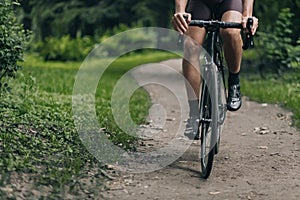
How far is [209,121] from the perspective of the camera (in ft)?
Result: 19.3

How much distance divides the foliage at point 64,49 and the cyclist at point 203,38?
1906cm

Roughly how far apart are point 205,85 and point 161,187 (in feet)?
2.96

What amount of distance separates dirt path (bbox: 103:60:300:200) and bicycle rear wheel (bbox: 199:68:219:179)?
0.14 meters

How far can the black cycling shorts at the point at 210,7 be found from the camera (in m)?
6.05

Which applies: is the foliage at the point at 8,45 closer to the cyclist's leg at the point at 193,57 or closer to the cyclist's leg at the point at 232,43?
the cyclist's leg at the point at 193,57

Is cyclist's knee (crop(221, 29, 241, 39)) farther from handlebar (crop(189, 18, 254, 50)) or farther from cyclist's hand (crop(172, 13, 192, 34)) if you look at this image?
cyclist's hand (crop(172, 13, 192, 34))

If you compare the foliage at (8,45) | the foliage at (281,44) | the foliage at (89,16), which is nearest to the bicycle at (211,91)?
the foliage at (8,45)

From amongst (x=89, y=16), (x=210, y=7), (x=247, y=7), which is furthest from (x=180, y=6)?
(x=89, y=16)

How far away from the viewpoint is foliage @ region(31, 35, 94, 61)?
25234mm

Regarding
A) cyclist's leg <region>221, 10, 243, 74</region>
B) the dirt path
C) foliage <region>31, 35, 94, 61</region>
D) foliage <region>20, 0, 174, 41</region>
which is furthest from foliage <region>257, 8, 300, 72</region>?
Result: foliage <region>31, 35, 94, 61</region>

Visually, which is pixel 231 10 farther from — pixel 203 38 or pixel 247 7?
pixel 203 38

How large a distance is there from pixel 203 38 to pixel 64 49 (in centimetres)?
1958

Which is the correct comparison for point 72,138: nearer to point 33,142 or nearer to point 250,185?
point 33,142

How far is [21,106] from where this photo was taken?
8.38 meters
